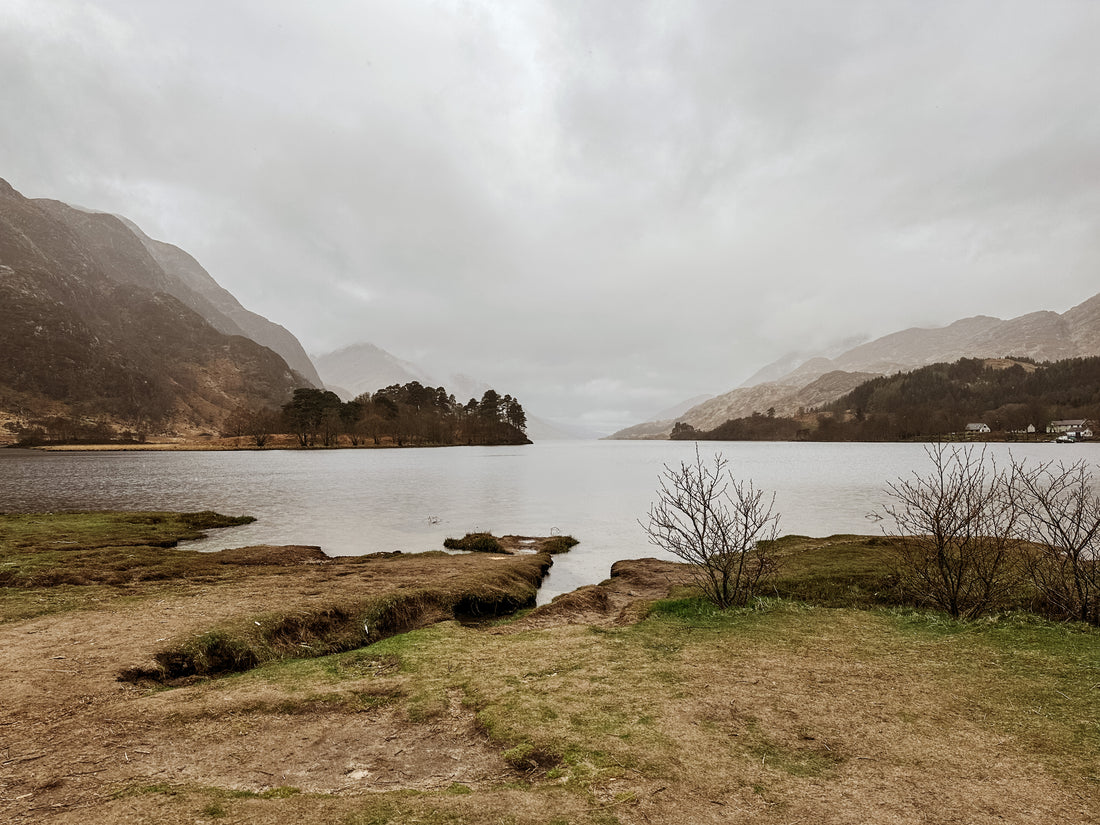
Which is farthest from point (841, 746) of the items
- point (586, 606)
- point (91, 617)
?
point (91, 617)

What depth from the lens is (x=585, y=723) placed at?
816 cm

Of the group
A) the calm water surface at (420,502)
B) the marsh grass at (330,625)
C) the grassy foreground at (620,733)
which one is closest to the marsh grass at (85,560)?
the grassy foreground at (620,733)

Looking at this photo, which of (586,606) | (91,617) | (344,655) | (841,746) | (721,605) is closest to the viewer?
(841,746)

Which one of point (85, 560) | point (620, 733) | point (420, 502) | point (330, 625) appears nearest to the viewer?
point (620, 733)

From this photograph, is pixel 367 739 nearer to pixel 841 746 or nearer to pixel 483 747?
pixel 483 747

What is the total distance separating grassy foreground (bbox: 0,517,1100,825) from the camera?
588 centimetres

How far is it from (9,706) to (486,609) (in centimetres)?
1284

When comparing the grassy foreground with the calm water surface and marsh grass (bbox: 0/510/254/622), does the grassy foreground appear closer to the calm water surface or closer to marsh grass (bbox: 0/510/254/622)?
marsh grass (bbox: 0/510/254/622)

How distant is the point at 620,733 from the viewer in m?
7.73

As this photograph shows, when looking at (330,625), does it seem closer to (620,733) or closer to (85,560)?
(620,733)

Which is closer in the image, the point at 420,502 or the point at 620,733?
the point at 620,733

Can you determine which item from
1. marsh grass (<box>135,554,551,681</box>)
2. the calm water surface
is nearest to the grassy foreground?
marsh grass (<box>135,554,551,681</box>)

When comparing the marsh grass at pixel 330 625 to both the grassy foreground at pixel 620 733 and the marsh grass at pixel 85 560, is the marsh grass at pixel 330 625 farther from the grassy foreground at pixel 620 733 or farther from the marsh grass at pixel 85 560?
the marsh grass at pixel 85 560

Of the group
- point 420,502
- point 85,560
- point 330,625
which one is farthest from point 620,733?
point 420,502
